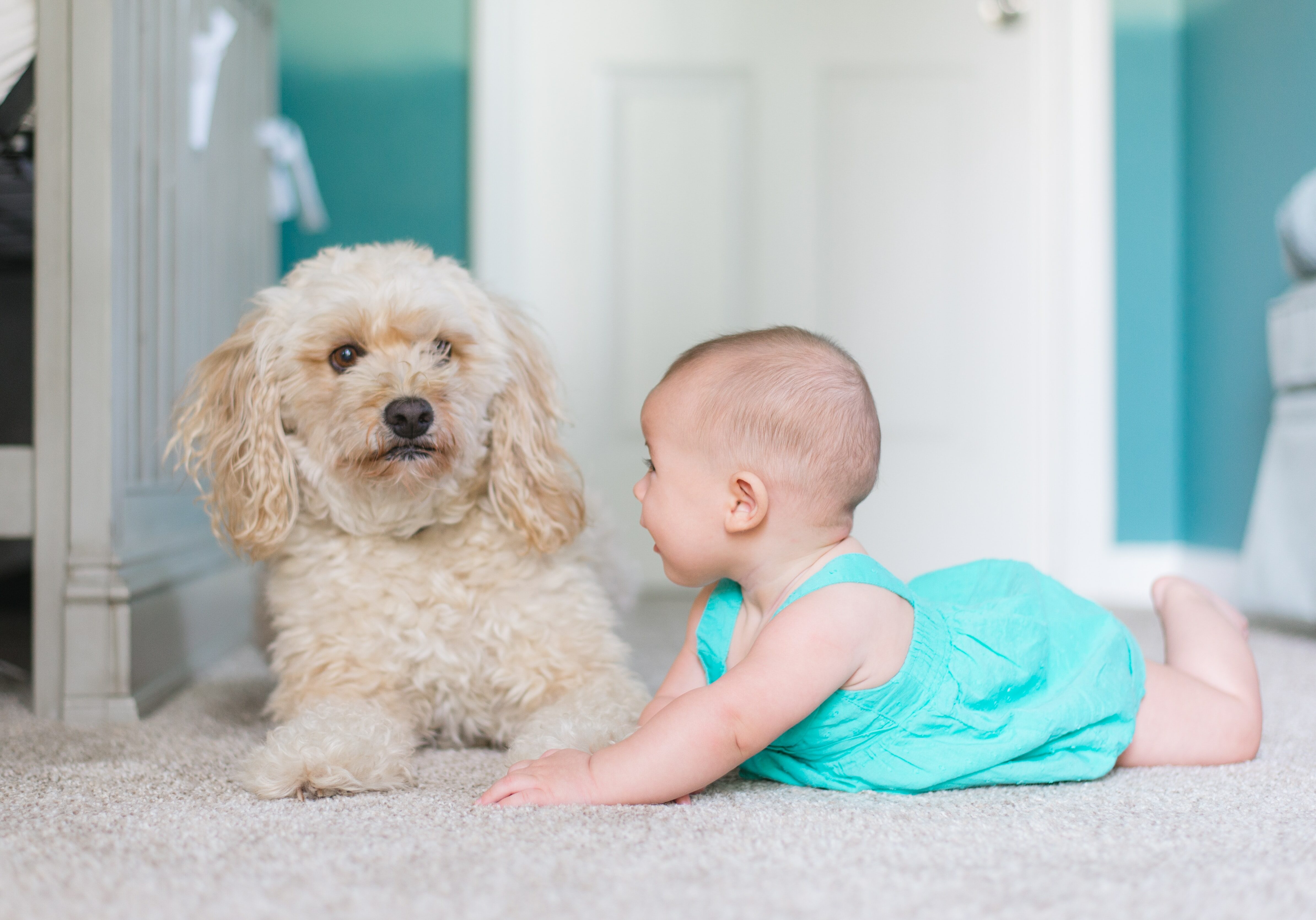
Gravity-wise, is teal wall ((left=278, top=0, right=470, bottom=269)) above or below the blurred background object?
above

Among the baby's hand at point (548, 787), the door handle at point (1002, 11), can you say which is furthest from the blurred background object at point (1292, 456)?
the baby's hand at point (548, 787)

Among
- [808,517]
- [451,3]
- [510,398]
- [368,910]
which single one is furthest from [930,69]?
[368,910]

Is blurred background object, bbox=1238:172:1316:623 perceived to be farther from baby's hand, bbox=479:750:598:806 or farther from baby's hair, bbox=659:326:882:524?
baby's hand, bbox=479:750:598:806

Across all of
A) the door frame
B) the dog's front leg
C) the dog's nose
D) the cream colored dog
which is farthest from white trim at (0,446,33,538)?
the door frame

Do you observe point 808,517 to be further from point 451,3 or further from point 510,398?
point 451,3

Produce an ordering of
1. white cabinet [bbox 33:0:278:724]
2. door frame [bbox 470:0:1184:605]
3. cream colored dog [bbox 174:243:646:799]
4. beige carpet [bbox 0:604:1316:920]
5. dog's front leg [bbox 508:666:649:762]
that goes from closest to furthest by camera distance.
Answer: beige carpet [bbox 0:604:1316:920] → dog's front leg [bbox 508:666:649:762] → cream colored dog [bbox 174:243:646:799] → white cabinet [bbox 33:0:278:724] → door frame [bbox 470:0:1184:605]

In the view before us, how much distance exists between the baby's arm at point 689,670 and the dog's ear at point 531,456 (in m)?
0.23

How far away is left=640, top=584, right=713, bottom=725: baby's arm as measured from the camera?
1167mm

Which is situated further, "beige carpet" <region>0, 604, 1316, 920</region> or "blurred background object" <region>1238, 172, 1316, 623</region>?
"blurred background object" <region>1238, 172, 1316, 623</region>

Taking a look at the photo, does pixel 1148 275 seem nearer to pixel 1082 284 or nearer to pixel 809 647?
pixel 1082 284

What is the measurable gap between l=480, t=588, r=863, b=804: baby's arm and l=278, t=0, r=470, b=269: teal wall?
2.25 m

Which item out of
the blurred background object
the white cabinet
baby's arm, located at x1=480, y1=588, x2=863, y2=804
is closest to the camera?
baby's arm, located at x1=480, y1=588, x2=863, y2=804

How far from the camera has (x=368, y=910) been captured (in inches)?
27.5

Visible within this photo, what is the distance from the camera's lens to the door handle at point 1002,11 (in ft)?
10.1
